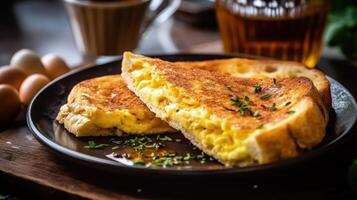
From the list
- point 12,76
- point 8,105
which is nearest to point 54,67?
point 12,76

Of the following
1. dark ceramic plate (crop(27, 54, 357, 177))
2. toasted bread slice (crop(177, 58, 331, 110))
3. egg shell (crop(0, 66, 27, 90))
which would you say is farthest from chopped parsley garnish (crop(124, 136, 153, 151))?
egg shell (crop(0, 66, 27, 90))

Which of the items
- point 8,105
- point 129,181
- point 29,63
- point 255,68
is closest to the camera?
point 129,181

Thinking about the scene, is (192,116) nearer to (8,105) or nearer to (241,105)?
(241,105)

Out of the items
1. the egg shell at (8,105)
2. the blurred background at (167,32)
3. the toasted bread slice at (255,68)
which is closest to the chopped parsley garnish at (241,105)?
the toasted bread slice at (255,68)

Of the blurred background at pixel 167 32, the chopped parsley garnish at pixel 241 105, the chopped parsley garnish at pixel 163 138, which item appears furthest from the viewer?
the blurred background at pixel 167 32

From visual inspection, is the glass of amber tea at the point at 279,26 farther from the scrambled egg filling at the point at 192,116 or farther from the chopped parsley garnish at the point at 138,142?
the chopped parsley garnish at the point at 138,142

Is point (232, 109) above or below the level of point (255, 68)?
above
